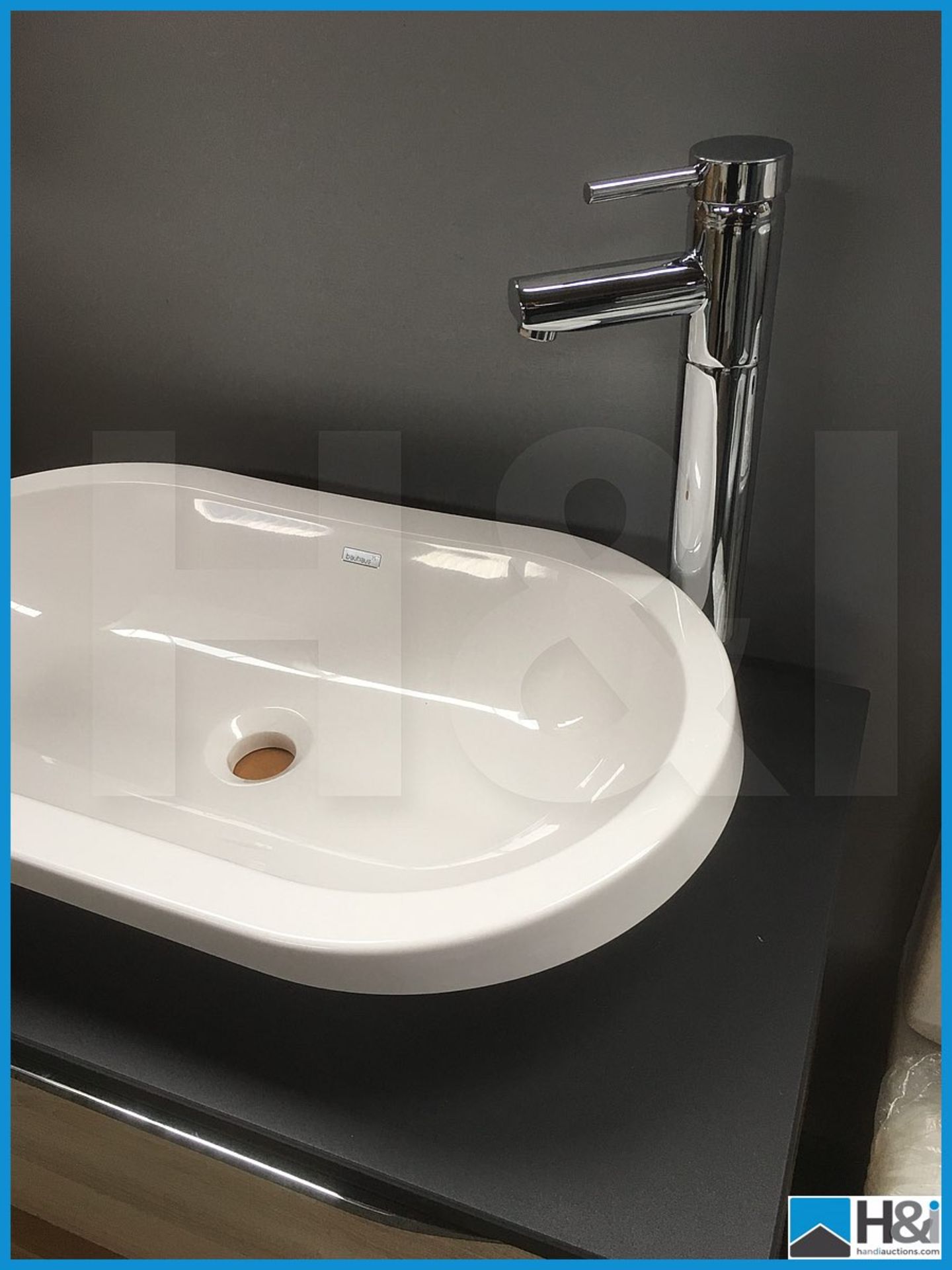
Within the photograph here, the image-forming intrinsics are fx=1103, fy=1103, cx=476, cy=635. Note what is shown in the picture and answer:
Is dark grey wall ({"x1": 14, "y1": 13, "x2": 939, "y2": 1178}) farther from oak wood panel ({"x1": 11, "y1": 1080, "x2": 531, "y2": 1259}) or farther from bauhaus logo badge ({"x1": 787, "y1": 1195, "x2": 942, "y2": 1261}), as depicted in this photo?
oak wood panel ({"x1": 11, "y1": 1080, "x2": 531, "y2": 1259})

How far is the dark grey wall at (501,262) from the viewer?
0.68 metres

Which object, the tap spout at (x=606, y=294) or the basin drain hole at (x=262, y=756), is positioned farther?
the basin drain hole at (x=262, y=756)

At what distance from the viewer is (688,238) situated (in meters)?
0.66

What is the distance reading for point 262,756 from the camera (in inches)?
33.1

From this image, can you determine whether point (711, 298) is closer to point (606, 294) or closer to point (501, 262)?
point (606, 294)

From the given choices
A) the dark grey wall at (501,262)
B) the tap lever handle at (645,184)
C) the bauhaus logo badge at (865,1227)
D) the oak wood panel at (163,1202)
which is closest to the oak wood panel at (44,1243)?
the oak wood panel at (163,1202)

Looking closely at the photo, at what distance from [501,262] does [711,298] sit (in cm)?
20

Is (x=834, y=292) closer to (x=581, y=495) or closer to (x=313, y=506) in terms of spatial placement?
(x=581, y=495)

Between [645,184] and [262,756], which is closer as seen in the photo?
[645,184]

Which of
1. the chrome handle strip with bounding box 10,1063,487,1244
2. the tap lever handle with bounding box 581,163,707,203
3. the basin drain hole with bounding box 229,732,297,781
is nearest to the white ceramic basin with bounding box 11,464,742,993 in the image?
the basin drain hole with bounding box 229,732,297,781

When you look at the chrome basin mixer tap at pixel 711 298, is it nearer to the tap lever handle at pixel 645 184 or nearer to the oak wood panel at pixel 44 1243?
the tap lever handle at pixel 645 184

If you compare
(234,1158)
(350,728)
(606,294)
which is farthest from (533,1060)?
(606,294)

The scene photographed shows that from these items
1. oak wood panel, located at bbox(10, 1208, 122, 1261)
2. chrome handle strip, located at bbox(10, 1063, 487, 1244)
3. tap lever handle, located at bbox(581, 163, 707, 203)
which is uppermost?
tap lever handle, located at bbox(581, 163, 707, 203)

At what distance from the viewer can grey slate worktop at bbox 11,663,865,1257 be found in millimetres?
548
